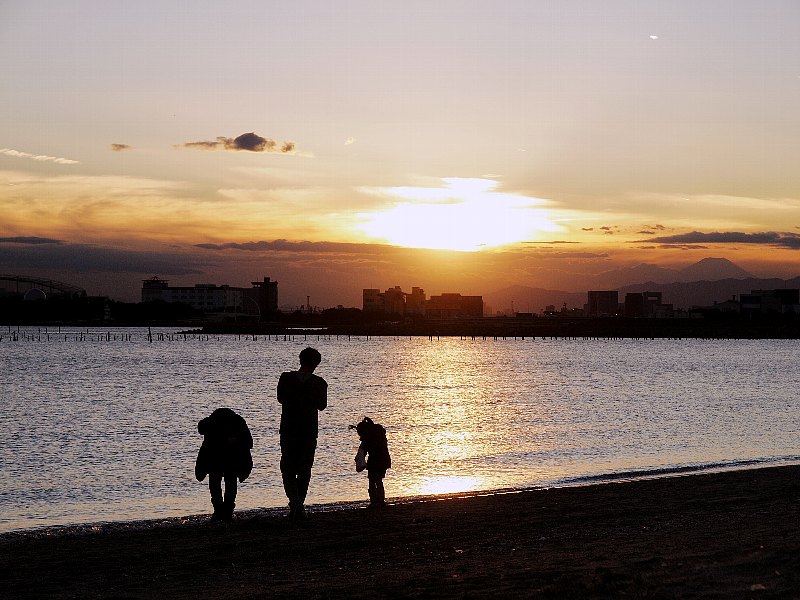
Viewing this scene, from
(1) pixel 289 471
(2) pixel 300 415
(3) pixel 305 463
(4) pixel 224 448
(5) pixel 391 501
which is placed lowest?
(5) pixel 391 501

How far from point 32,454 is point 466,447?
13.3 meters

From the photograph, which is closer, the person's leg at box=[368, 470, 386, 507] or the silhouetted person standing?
the silhouetted person standing

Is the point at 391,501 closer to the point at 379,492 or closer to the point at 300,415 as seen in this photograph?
the point at 379,492

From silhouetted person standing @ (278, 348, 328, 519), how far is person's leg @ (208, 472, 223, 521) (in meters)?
1.29

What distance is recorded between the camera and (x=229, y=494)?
13.4 m

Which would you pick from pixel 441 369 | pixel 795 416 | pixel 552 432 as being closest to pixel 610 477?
pixel 552 432

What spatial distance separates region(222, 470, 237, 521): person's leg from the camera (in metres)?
13.0

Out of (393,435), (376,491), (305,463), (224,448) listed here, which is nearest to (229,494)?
(224,448)

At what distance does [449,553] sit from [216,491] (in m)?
4.03

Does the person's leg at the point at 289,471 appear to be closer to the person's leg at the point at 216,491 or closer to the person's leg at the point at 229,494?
the person's leg at the point at 229,494

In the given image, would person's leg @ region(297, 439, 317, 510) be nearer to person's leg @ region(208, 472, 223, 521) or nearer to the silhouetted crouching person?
the silhouetted crouching person

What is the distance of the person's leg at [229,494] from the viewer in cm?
1304

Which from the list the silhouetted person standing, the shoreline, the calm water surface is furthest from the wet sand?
the calm water surface

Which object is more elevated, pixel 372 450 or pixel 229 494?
pixel 372 450
